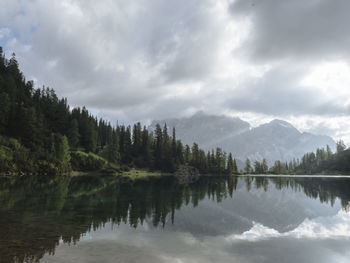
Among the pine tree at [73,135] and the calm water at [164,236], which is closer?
the calm water at [164,236]

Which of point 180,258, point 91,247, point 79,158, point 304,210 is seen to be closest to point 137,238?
point 91,247

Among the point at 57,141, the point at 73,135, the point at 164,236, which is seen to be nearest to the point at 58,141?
the point at 57,141

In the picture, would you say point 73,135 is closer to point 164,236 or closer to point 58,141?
point 58,141

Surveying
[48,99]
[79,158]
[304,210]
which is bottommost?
[304,210]

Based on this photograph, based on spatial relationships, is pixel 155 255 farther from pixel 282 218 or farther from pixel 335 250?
pixel 282 218

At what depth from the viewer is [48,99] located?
6112 inches

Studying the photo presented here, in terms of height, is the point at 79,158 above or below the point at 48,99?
below

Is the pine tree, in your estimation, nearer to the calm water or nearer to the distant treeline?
the distant treeline

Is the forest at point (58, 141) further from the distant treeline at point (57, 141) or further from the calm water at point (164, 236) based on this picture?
the calm water at point (164, 236)

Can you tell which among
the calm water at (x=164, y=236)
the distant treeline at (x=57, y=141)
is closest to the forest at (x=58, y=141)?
the distant treeline at (x=57, y=141)

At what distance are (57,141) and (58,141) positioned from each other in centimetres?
58

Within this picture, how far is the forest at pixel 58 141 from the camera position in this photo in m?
93.6

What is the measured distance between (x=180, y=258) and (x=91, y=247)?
5243mm

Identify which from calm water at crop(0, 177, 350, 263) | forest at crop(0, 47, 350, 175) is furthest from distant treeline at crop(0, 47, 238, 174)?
calm water at crop(0, 177, 350, 263)
